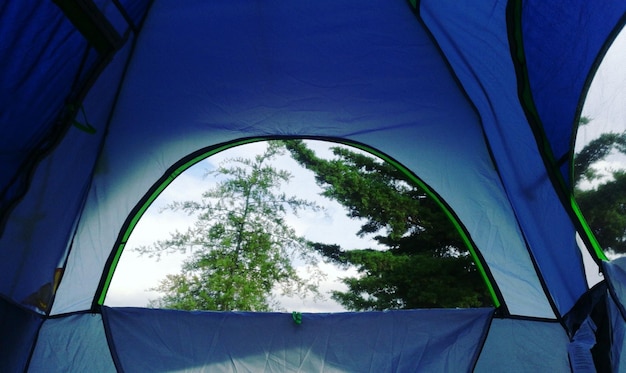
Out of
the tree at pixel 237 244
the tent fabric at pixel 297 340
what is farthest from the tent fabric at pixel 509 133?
the tree at pixel 237 244

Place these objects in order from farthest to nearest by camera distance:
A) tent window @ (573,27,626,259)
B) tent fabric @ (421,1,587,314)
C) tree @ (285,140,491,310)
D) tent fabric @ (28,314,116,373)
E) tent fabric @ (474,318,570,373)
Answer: tree @ (285,140,491,310)
tent fabric @ (28,314,116,373)
tent fabric @ (474,318,570,373)
tent fabric @ (421,1,587,314)
tent window @ (573,27,626,259)

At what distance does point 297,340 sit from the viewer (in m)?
1.81

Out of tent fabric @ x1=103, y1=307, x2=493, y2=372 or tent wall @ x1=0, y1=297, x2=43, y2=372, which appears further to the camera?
tent fabric @ x1=103, y1=307, x2=493, y2=372

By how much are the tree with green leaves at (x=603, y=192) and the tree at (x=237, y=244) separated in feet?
11.5

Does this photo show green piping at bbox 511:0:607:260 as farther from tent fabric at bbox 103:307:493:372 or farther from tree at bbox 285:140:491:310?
tree at bbox 285:140:491:310

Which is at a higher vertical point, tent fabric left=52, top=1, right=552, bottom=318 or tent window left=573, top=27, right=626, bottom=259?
tent fabric left=52, top=1, right=552, bottom=318

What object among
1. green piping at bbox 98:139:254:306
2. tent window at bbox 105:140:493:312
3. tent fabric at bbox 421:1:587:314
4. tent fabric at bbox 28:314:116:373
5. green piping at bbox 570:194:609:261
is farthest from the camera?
tent window at bbox 105:140:493:312

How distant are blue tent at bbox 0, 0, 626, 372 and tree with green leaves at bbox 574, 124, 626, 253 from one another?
0.38 feet

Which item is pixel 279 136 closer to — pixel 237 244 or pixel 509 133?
pixel 509 133

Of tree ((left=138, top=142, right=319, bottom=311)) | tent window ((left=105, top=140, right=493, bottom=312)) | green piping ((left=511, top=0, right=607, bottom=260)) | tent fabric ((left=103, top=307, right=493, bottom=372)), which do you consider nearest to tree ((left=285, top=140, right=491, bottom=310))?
tent window ((left=105, top=140, right=493, bottom=312))

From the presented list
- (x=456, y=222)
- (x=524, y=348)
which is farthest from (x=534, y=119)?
(x=524, y=348)

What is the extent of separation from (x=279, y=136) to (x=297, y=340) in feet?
2.58

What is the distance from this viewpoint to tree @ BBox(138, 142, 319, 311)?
458cm

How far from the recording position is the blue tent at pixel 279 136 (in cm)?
145
